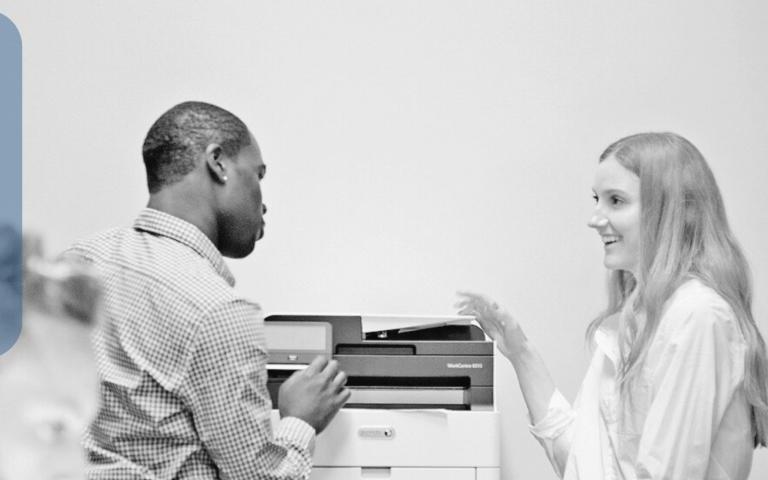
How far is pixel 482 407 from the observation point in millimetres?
1697

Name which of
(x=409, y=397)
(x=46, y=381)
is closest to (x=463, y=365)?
(x=409, y=397)

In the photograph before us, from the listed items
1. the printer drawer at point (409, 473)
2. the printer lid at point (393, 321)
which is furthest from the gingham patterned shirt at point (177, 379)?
the printer lid at point (393, 321)

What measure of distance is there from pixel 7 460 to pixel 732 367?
1.33 meters

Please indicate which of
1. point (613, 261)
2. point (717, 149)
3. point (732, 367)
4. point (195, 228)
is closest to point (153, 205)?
point (195, 228)

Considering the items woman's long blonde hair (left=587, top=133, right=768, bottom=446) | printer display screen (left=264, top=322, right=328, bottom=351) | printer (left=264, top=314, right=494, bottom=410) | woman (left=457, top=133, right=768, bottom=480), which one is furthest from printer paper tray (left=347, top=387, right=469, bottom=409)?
woman's long blonde hair (left=587, top=133, right=768, bottom=446)

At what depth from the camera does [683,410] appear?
1.32m

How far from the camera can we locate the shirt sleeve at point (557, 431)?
5.52 feet

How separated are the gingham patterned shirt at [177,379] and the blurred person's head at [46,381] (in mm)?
788

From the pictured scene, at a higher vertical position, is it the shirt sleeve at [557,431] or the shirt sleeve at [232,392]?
the shirt sleeve at [232,392]

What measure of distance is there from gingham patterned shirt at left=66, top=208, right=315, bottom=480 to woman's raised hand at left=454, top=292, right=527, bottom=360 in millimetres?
768

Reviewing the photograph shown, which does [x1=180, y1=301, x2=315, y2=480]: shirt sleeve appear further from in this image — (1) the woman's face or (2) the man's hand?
(1) the woman's face

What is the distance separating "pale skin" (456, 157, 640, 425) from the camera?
1.55 m

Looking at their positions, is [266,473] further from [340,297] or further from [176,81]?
[176,81]

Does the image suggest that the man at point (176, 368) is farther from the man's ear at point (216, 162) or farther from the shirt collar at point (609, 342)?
the shirt collar at point (609, 342)
